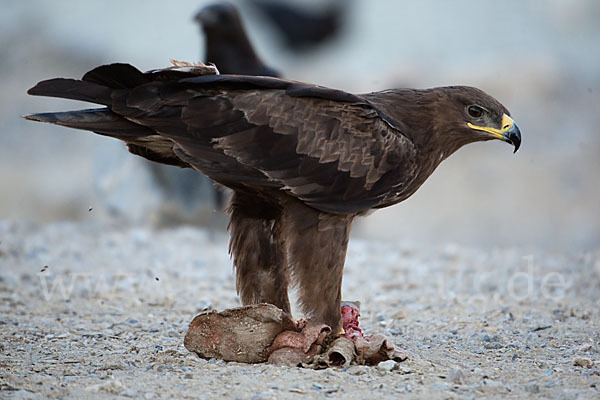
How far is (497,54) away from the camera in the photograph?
22672mm

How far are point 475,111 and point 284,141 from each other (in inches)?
52.7

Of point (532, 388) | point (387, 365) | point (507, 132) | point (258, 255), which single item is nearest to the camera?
point (532, 388)

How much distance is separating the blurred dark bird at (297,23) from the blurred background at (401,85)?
17 cm

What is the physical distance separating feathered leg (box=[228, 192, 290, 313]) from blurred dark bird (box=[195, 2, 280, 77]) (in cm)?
452

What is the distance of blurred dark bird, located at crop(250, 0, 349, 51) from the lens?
84.4ft

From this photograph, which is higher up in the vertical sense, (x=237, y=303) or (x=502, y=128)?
(x=502, y=128)

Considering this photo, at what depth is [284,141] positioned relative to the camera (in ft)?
15.8

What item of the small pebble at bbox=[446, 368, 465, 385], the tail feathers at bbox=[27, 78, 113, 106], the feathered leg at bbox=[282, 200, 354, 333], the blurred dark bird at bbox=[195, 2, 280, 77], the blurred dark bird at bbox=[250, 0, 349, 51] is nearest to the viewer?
the small pebble at bbox=[446, 368, 465, 385]

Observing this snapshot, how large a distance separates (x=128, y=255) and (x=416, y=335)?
4.03 m

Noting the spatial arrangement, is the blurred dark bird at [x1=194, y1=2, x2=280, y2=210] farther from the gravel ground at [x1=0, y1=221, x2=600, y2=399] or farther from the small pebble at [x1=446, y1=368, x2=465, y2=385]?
the small pebble at [x1=446, y1=368, x2=465, y2=385]

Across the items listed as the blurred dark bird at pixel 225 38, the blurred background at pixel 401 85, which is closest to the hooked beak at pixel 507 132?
the blurred dark bird at pixel 225 38

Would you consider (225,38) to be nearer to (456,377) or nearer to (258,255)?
(258,255)

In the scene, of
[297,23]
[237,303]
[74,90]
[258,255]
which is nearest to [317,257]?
[258,255]

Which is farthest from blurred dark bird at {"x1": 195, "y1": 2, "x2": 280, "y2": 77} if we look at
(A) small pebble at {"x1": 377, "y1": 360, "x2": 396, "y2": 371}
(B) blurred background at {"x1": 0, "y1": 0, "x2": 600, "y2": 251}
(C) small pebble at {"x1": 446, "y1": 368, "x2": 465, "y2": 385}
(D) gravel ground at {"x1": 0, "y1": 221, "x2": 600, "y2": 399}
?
(C) small pebble at {"x1": 446, "y1": 368, "x2": 465, "y2": 385}
